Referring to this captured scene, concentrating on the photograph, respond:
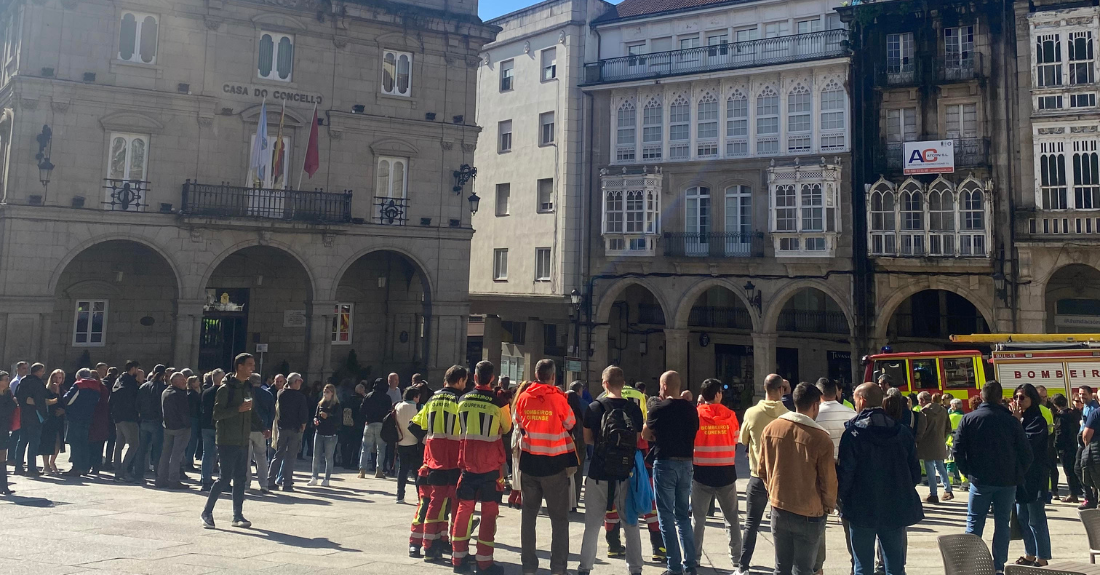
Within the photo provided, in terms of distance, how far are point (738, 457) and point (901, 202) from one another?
11.7 metres

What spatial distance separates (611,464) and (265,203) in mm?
18635

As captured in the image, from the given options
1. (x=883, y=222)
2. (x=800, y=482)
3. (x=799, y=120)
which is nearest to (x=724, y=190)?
(x=799, y=120)

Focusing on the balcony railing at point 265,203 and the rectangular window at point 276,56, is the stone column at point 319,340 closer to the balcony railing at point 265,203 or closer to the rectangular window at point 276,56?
the balcony railing at point 265,203

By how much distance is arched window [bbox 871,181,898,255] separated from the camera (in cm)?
2660

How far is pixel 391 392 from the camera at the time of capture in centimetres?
1508

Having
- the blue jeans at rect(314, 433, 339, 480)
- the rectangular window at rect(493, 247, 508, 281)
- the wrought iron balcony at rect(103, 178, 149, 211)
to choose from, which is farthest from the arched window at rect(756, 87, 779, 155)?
the blue jeans at rect(314, 433, 339, 480)

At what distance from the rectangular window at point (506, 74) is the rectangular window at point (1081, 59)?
21023mm

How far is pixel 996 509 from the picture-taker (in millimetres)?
7309

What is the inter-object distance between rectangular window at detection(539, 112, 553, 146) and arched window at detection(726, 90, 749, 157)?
771 centimetres

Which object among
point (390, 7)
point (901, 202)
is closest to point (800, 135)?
point (901, 202)

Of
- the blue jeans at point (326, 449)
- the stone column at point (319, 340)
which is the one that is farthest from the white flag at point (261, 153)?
the blue jeans at point (326, 449)

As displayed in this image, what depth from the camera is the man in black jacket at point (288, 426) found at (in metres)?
12.4

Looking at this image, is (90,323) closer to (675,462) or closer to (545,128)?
(545,128)

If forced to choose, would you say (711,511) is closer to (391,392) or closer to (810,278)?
(391,392)
